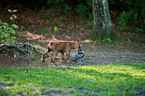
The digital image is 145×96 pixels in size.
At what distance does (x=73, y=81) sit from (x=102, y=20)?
9.78 metres

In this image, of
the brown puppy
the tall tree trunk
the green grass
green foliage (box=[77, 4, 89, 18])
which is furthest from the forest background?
the green grass

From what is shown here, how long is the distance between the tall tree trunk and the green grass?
744 cm

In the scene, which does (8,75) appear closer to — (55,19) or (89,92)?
(89,92)

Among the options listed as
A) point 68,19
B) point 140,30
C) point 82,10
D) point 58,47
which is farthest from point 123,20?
point 58,47

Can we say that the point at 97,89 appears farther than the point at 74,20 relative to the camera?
No

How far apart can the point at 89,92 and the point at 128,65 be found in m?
3.74

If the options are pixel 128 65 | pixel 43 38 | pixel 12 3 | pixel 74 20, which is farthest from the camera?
pixel 74 20

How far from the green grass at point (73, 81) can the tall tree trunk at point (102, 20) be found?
7.44 m

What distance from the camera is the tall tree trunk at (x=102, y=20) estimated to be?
47.9ft

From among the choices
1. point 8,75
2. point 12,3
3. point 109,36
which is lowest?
point 8,75

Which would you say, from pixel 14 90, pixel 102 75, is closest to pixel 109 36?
pixel 102 75

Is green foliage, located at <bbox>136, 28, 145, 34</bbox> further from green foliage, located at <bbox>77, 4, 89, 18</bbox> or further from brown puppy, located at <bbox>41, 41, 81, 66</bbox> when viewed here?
brown puppy, located at <bbox>41, 41, 81, 66</bbox>

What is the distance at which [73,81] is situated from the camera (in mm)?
5910

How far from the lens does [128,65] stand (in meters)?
8.20
